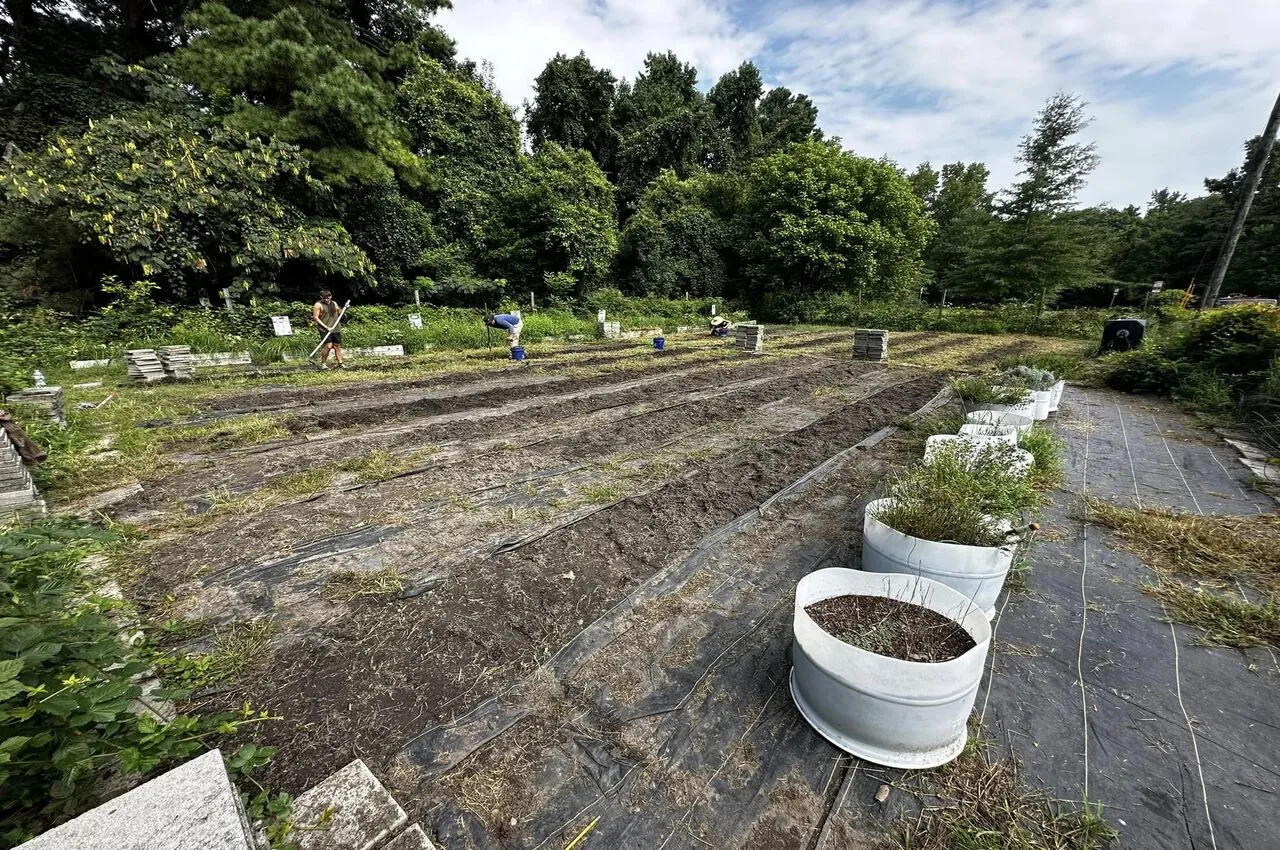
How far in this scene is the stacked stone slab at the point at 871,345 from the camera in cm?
988

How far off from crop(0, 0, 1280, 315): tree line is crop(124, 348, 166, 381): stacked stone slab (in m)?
3.04

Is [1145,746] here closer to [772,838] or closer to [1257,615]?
[1257,615]

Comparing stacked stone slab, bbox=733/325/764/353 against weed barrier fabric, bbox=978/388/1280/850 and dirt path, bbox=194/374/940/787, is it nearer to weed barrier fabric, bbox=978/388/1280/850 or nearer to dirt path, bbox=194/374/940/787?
dirt path, bbox=194/374/940/787

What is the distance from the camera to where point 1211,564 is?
2529 millimetres

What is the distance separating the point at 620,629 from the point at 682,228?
20179mm

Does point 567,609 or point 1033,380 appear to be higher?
point 1033,380

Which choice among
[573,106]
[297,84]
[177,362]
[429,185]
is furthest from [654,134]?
[177,362]

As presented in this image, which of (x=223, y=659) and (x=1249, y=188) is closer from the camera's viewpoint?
(x=223, y=659)

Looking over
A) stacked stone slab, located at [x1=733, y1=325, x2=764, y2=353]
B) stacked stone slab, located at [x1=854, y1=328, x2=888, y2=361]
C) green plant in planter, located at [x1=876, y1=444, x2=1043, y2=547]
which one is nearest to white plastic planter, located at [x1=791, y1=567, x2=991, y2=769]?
green plant in planter, located at [x1=876, y1=444, x2=1043, y2=547]

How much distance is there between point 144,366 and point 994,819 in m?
10.8

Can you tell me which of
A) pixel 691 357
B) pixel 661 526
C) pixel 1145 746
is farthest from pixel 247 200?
pixel 1145 746

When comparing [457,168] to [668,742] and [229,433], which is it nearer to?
[229,433]

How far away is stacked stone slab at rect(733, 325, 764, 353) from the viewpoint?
10984 mm

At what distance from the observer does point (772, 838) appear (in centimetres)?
135
